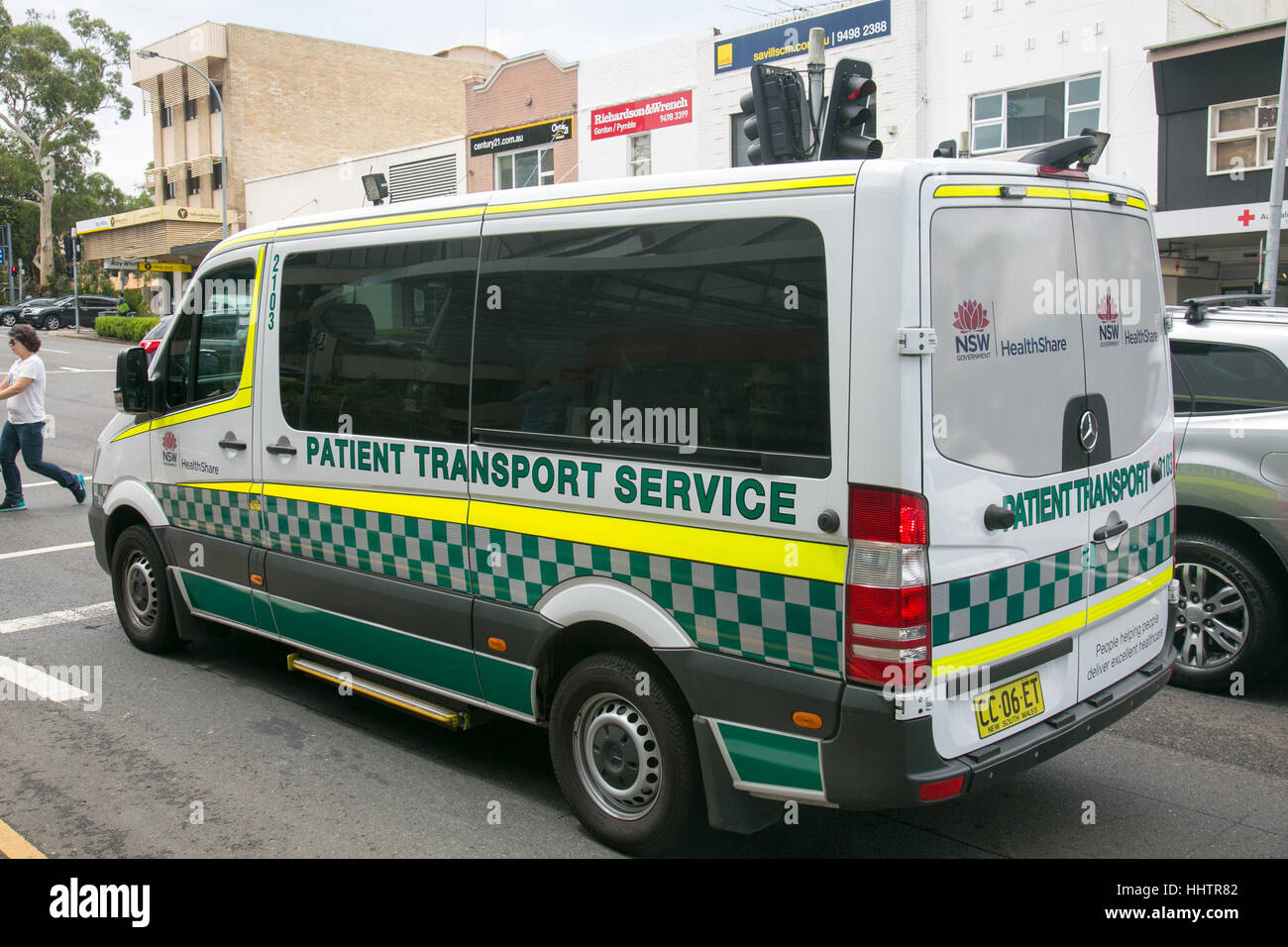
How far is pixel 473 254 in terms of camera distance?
443 cm

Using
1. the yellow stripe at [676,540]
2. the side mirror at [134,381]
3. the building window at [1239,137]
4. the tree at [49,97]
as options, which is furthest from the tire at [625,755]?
the tree at [49,97]

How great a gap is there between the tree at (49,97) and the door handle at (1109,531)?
69803 millimetres

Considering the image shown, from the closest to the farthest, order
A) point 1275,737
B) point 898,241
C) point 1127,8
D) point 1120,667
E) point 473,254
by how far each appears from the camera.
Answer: point 898,241, point 1120,667, point 473,254, point 1275,737, point 1127,8

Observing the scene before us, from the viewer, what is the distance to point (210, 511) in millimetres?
5840

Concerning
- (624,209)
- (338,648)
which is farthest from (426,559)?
(624,209)

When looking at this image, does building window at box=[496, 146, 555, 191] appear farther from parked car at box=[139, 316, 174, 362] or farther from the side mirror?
the side mirror

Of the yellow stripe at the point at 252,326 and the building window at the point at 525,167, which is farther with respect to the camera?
the building window at the point at 525,167

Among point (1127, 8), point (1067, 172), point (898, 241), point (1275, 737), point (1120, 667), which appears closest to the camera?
point (898, 241)

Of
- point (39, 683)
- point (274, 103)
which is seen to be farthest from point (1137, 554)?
point (274, 103)

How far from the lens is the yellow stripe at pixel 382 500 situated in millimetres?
4531

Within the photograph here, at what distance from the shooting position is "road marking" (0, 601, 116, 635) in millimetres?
7105

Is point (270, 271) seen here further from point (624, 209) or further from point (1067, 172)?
point (1067, 172)

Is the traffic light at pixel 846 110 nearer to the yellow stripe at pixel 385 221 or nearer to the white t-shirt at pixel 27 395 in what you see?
the yellow stripe at pixel 385 221
